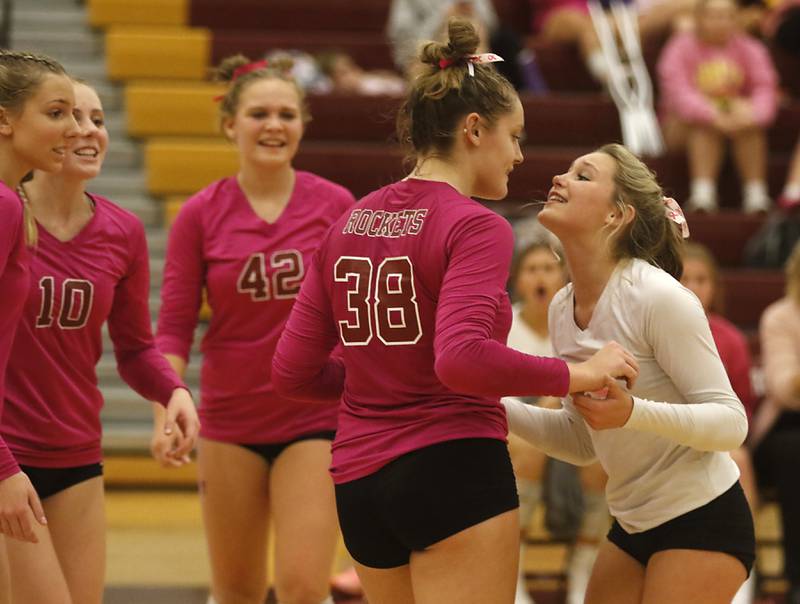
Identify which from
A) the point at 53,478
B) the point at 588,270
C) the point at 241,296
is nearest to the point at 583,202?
the point at 588,270

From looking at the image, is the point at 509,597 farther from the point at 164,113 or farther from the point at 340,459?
the point at 164,113

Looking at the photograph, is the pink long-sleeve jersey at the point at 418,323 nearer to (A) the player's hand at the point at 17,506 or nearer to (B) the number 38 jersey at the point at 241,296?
(A) the player's hand at the point at 17,506

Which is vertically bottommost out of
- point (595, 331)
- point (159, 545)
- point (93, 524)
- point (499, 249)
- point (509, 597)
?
point (159, 545)

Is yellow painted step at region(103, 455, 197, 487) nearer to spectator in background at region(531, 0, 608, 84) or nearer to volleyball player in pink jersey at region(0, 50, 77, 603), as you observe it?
spectator in background at region(531, 0, 608, 84)

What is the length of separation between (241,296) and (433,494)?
4.59ft

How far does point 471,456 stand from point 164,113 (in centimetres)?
565

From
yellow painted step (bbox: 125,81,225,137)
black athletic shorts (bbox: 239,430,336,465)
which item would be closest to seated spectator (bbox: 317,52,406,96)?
yellow painted step (bbox: 125,81,225,137)

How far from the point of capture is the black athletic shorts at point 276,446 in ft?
12.3

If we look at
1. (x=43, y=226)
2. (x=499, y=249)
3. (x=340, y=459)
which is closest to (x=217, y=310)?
(x=43, y=226)

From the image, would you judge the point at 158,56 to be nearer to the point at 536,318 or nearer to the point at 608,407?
the point at 536,318

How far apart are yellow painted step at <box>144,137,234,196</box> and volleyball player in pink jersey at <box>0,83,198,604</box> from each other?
409cm

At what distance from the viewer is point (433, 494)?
251 centimetres

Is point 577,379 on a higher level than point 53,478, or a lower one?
higher

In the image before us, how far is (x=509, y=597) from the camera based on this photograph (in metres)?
2.54
